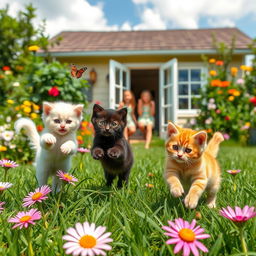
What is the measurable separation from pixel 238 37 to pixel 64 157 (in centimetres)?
1262

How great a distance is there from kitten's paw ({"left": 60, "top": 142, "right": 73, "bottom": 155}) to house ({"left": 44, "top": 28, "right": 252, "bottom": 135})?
322 inches

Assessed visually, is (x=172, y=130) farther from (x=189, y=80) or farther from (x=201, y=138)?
(x=189, y=80)

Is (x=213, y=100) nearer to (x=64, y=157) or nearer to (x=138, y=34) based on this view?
(x=138, y=34)

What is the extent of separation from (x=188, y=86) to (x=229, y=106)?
210cm

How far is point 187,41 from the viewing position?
1193 cm

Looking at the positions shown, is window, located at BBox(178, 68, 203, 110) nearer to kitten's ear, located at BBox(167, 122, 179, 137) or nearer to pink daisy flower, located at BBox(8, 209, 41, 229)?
kitten's ear, located at BBox(167, 122, 179, 137)

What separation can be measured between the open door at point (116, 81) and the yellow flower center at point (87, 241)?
896 cm

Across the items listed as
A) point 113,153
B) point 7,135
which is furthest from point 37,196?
point 7,135

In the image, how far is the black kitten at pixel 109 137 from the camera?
1.69 meters

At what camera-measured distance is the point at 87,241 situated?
33.6 inches

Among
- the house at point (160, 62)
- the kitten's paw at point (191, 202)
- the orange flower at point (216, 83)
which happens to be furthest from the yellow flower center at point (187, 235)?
the house at point (160, 62)

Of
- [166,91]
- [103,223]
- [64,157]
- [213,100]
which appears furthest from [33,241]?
[166,91]

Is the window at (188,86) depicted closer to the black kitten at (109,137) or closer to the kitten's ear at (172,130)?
the black kitten at (109,137)

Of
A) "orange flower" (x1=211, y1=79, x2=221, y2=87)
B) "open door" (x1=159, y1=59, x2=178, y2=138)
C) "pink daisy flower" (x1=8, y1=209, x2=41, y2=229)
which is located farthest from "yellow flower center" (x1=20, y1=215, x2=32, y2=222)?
"open door" (x1=159, y1=59, x2=178, y2=138)
